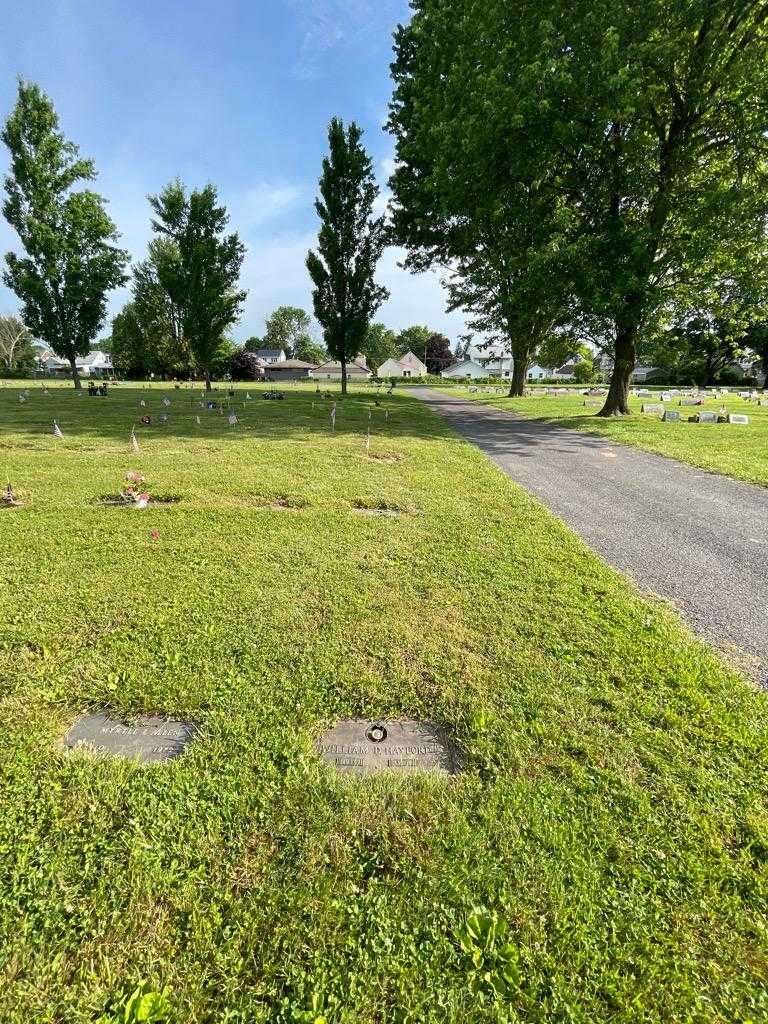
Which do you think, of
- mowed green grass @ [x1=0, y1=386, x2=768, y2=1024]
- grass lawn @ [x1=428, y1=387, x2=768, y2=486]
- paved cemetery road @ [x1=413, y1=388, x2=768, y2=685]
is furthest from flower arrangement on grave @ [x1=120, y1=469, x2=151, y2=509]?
grass lawn @ [x1=428, y1=387, x2=768, y2=486]

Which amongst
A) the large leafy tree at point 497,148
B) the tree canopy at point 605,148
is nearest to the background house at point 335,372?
the large leafy tree at point 497,148

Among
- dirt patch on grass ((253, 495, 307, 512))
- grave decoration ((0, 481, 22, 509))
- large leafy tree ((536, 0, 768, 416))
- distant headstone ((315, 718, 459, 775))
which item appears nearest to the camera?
distant headstone ((315, 718, 459, 775))

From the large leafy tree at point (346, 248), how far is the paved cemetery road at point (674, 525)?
72.1ft

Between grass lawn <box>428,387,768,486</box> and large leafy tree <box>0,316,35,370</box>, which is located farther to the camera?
large leafy tree <box>0,316,35,370</box>

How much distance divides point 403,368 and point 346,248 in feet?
217

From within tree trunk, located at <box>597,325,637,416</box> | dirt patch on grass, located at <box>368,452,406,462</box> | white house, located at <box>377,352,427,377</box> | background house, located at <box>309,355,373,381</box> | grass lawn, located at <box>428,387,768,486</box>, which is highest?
white house, located at <box>377,352,427,377</box>

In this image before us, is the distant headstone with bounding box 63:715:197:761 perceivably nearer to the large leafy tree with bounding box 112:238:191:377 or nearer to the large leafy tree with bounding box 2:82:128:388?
the large leafy tree with bounding box 2:82:128:388

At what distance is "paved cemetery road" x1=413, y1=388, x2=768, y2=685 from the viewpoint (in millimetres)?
3694

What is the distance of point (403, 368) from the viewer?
3620 inches

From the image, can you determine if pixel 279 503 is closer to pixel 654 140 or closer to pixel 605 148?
pixel 605 148

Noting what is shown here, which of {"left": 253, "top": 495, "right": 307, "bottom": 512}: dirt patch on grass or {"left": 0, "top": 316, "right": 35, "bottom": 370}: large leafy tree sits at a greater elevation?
{"left": 0, "top": 316, "right": 35, "bottom": 370}: large leafy tree

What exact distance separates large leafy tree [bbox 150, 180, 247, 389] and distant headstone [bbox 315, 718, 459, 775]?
111 feet

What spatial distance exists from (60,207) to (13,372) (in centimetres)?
4603

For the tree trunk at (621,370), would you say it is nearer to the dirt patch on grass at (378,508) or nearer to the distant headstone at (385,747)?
the dirt patch on grass at (378,508)
